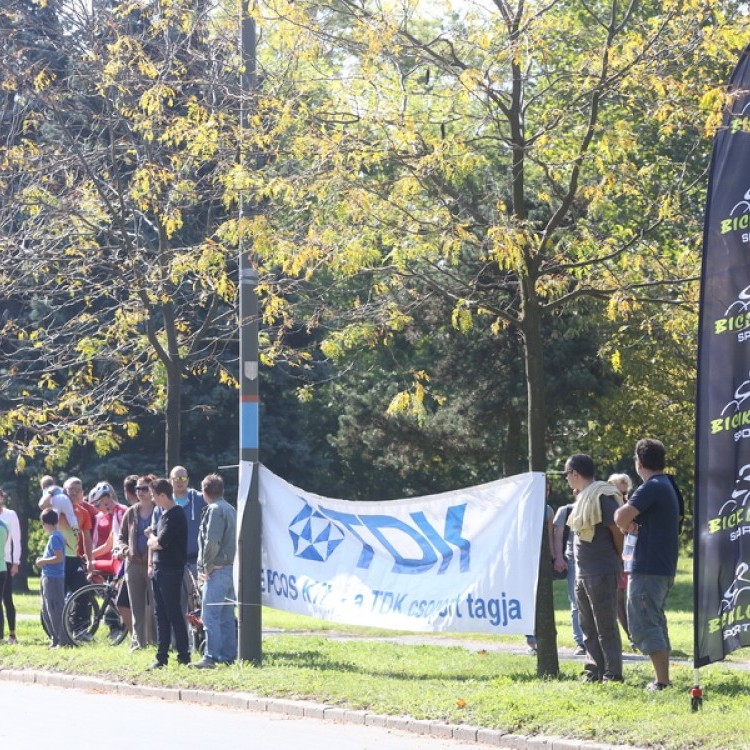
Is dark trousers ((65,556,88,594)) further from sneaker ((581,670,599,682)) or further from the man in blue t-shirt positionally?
the man in blue t-shirt

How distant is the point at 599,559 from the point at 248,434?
383 centimetres

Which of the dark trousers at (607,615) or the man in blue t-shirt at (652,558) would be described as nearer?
the man in blue t-shirt at (652,558)

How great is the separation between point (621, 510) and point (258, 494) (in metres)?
4.20

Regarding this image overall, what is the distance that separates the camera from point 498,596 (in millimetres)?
11984

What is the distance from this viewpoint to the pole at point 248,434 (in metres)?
13.7

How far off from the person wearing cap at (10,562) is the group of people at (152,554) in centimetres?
61

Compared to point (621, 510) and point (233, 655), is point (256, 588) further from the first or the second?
point (621, 510)

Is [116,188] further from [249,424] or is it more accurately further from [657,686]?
[657,686]

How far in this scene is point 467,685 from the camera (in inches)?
470

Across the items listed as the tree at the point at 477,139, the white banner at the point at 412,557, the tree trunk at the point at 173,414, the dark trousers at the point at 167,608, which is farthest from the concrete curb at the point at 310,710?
the tree trunk at the point at 173,414

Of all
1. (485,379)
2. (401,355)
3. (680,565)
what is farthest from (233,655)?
(680,565)

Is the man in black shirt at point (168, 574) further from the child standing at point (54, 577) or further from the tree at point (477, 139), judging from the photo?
the child standing at point (54, 577)

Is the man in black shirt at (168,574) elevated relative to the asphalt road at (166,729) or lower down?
elevated

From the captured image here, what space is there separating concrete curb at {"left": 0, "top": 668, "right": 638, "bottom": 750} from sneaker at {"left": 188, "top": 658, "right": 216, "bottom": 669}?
0.74m
